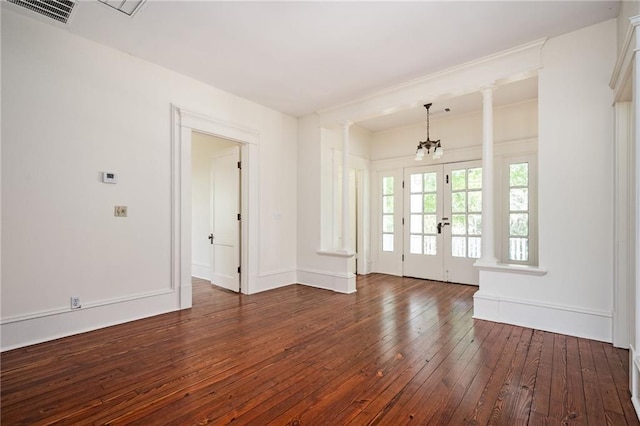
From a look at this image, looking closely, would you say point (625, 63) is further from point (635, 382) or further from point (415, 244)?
point (415, 244)

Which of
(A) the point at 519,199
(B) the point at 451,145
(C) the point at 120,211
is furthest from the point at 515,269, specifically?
(C) the point at 120,211

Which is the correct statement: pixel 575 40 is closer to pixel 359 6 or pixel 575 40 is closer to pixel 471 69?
pixel 471 69

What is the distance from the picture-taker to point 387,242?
6090 mm

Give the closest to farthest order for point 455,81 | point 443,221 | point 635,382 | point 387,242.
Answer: point 635,382 → point 455,81 → point 443,221 → point 387,242

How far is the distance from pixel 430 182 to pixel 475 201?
835 millimetres

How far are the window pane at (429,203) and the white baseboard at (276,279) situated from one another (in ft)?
8.67

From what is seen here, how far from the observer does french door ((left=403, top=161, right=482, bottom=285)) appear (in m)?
5.11

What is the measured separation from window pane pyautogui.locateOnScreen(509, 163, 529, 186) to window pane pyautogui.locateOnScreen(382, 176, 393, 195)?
203 centimetres

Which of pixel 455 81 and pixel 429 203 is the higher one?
pixel 455 81

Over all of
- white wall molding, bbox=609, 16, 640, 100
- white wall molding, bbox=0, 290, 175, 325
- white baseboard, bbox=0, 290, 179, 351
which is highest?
white wall molding, bbox=609, 16, 640, 100

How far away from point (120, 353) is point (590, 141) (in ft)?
15.3

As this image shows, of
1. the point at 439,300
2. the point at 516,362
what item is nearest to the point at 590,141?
the point at 516,362

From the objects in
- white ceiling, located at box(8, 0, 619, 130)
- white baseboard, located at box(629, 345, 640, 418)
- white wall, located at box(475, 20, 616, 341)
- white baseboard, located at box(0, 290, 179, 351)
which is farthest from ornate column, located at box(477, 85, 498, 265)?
white baseboard, located at box(0, 290, 179, 351)

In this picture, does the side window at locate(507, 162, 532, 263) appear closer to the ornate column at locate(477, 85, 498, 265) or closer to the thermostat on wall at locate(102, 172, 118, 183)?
the ornate column at locate(477, 85, 498, 265)
